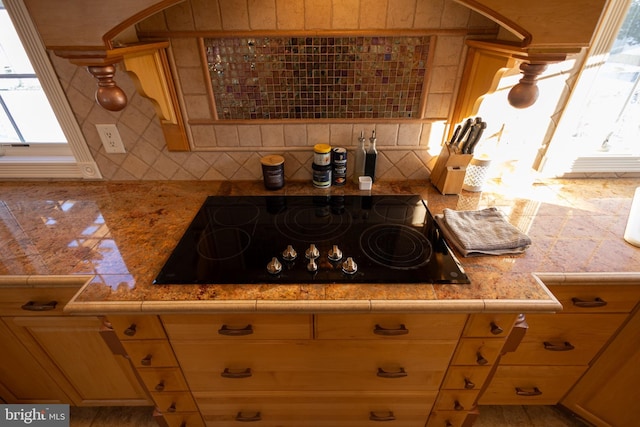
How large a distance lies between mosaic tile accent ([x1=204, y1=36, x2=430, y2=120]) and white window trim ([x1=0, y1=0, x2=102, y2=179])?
2.08 feet

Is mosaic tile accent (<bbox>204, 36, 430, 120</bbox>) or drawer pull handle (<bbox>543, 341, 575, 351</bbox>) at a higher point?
mosaic tile accent (<bbox>204, 36, 430, 120</bbox>)

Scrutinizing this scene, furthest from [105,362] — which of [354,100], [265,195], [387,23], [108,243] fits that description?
[387,23]

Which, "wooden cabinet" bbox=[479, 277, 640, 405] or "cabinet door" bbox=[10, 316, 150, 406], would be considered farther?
"cabinet door" bbox=[10, 316, 150, 406]

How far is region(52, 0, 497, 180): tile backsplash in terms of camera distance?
1.11 metres

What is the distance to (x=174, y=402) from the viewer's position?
3.77 ft

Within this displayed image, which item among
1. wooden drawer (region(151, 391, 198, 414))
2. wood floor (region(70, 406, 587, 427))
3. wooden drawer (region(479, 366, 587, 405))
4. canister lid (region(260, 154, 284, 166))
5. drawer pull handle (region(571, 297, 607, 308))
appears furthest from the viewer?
wood floor (region(70, 406, 587, 427))

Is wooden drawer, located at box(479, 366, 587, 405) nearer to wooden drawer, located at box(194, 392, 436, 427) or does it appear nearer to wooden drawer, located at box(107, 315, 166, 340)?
wooden drawer, located at box(194, 392, 436, 427)

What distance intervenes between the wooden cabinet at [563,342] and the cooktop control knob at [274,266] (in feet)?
2.75

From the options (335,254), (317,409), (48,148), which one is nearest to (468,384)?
(317,409)

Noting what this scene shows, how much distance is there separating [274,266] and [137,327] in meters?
0.46

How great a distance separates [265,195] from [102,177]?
31.8 inches

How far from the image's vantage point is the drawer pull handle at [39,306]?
1.02 meters

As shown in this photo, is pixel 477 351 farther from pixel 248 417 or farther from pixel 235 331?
pixel 248 417

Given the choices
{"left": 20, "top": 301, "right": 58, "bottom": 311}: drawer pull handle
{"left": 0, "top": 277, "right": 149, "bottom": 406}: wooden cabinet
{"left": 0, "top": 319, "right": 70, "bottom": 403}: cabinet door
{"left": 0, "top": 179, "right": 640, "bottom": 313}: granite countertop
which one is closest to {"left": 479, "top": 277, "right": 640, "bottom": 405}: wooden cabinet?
{"left": 0, "top": 179, "right": 640, "bottom": 313}: granite countertop
